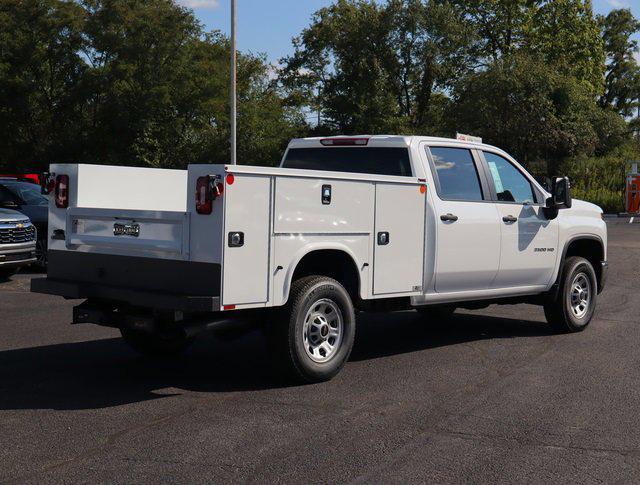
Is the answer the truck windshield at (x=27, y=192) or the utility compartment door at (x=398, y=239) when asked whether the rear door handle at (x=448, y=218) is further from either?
the truck windshield at (x=27, y=192)

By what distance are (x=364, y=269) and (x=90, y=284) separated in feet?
7.32

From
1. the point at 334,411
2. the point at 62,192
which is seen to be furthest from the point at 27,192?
the point at 334,411

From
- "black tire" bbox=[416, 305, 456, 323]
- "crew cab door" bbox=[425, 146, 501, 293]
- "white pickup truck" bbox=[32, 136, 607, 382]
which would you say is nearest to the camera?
"white pickup truck" bbox=[32, 136, 607, 382]

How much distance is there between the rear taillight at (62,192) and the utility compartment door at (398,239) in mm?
2577

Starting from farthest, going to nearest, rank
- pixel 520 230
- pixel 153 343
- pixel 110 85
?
pixel 110 85 < pixel 520 230 < pixel 153 343

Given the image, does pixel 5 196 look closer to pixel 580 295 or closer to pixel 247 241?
pixel 580 295

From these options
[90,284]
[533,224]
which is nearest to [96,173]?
[90,284]

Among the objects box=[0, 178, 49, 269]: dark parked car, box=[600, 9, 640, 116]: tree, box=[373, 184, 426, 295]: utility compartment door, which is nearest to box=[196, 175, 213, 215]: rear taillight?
box=[373, 184, 426, 295]: utility compartment door

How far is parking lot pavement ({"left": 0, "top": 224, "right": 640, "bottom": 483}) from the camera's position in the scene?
16.5 feet

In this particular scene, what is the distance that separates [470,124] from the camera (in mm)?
44562

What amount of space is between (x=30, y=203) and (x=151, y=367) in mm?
9670

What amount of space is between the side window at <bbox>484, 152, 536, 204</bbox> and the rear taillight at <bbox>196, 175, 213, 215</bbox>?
12.3ft

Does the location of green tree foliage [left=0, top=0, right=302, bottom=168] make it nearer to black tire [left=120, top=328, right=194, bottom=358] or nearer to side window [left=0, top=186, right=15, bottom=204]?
side window [left=0, top=186, right=15, bottom=204]

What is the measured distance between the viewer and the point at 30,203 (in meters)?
16.4
